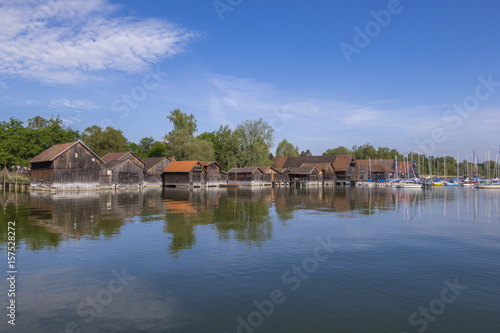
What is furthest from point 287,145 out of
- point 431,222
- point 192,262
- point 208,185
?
point 192,262

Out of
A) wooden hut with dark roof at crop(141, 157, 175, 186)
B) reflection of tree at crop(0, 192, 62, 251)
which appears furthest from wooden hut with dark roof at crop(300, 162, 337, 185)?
reflection of tree at crop(0, 192, 62, 251)

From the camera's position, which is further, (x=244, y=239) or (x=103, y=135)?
(x=103, y=135)

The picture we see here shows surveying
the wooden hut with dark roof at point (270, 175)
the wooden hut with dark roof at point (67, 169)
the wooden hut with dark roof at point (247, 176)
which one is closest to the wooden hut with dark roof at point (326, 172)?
the wooden hut with dark roof at point (270, 175)

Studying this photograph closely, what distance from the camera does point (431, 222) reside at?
2647 cm

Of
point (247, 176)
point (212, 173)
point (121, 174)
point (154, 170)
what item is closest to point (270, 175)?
point (247, 176)

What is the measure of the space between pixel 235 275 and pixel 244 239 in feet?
20.6

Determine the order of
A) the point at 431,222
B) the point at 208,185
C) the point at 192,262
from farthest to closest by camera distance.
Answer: the point at 208,185 < the point at 431,222 < the point at 192,262

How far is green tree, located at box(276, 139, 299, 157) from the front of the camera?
142375 mm

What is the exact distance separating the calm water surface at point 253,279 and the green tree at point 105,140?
7498cm

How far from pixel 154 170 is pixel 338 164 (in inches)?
2290

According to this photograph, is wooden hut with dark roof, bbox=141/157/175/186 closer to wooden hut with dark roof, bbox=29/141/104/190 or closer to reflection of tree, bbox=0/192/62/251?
wooden hut with dark roof, bbox=29/141/104/190

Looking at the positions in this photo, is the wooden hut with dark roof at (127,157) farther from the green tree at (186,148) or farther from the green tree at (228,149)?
the green tree at (228,149)

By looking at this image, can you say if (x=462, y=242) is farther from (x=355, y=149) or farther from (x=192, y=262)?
(x=355, y=149)

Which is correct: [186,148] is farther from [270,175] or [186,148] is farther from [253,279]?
[253,279]
